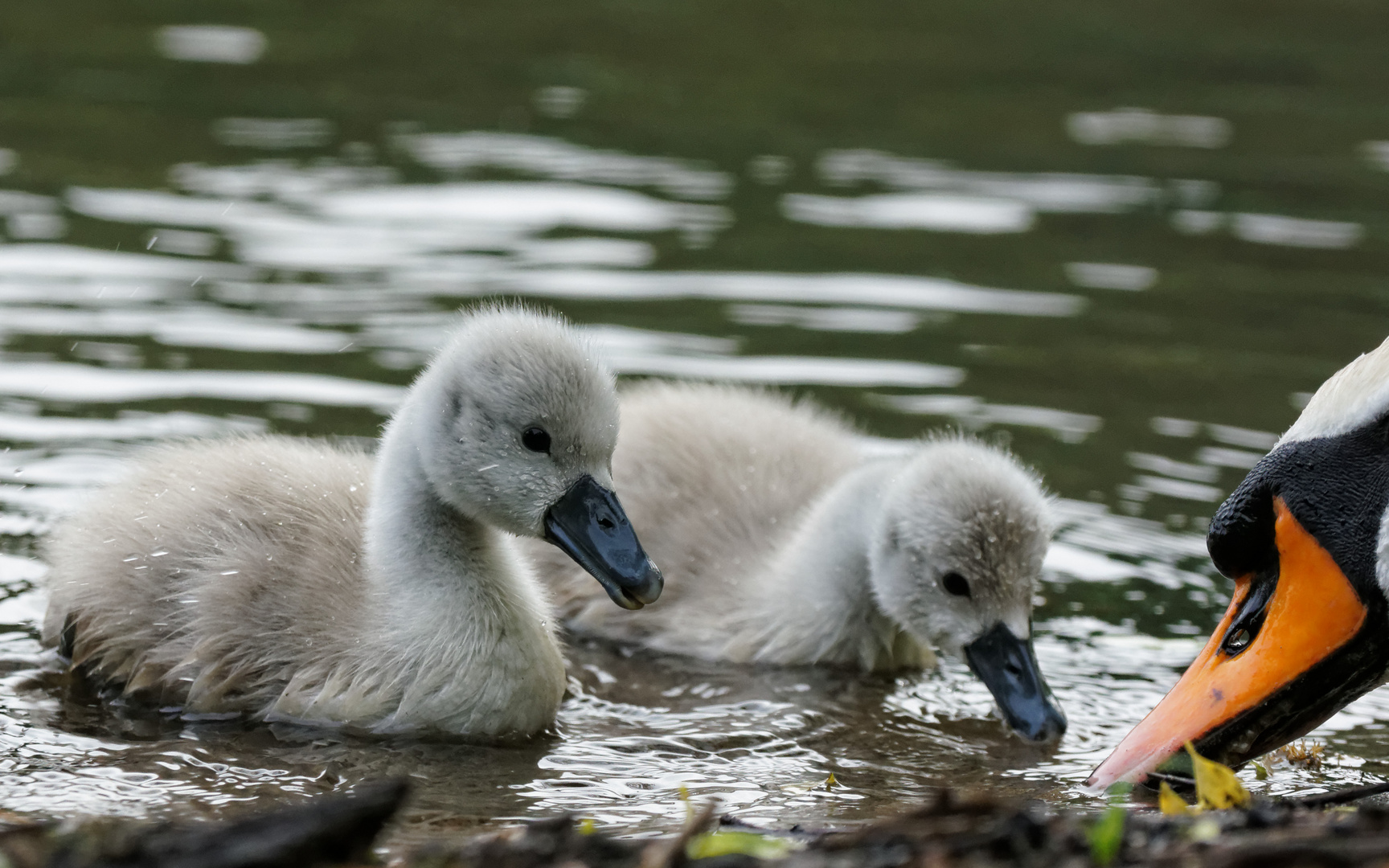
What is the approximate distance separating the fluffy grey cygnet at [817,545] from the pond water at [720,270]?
17 cm

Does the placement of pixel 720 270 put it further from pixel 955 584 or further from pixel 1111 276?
pixel 955 584

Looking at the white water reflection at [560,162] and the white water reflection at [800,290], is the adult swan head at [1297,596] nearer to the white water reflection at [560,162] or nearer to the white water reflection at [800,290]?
the white water reflection at [800,290]

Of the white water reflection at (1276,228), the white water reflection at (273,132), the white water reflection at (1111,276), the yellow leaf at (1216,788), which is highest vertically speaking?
the white water reflection at (273,132)

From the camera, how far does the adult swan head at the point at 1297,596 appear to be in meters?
4.97

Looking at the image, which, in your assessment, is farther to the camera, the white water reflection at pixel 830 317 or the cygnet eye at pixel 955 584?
the white water reflection at pixel 830 317

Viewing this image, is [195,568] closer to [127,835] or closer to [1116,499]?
[127,835]

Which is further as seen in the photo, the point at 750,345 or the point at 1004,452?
the point at 750,345

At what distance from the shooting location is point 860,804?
540cm

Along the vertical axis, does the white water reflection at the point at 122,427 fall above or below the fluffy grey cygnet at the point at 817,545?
above

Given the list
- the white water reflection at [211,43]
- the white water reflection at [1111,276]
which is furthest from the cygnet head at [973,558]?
the white water reflection at [211,43]

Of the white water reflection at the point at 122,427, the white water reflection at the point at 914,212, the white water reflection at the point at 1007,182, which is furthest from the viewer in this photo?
the white water reflection at the point at 1007,182

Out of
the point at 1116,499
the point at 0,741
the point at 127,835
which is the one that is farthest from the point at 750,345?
the point at 127,835

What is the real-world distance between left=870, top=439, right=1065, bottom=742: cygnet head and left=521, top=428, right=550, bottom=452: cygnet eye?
56.2 inches

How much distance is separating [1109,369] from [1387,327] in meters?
1.69
